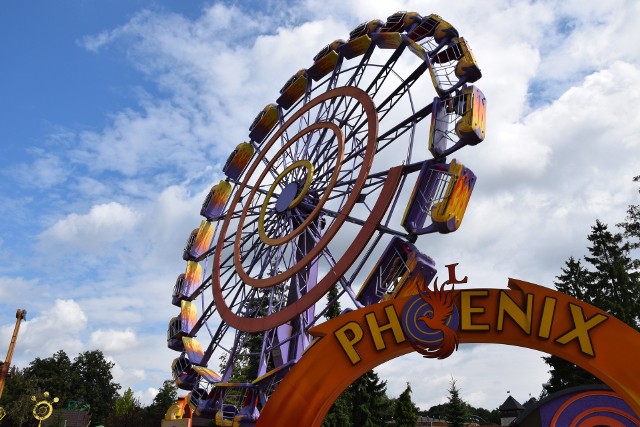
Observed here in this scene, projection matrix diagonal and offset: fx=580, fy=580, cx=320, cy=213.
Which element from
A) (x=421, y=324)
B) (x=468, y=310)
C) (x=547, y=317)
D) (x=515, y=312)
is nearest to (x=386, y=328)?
(x=421, y=324)

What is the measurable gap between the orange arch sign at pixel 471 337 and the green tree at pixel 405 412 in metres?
22.2

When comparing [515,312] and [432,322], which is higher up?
[515,312]

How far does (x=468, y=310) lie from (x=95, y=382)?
271ft

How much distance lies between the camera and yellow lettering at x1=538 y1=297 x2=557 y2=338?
29.2 feet

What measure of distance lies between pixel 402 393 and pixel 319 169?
50.7 feet

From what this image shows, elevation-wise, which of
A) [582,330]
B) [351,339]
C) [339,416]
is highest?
[339,416]

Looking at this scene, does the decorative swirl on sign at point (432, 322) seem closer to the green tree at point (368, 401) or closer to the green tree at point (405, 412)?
the green tree at point (405, 412)

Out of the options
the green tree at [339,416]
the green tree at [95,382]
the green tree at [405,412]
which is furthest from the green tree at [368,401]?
the green tree at [95,382]

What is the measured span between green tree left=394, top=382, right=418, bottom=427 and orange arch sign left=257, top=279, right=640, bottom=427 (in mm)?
22241

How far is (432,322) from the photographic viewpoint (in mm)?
8969

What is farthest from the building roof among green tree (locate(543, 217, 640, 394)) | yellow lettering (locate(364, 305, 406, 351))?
yellow lettering (locate(364, 305, 406, 351))

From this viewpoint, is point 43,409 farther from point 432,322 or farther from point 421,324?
point 432,322

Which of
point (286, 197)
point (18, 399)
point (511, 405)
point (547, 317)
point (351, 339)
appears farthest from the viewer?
point (18, 399)

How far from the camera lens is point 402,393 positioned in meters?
30.6
